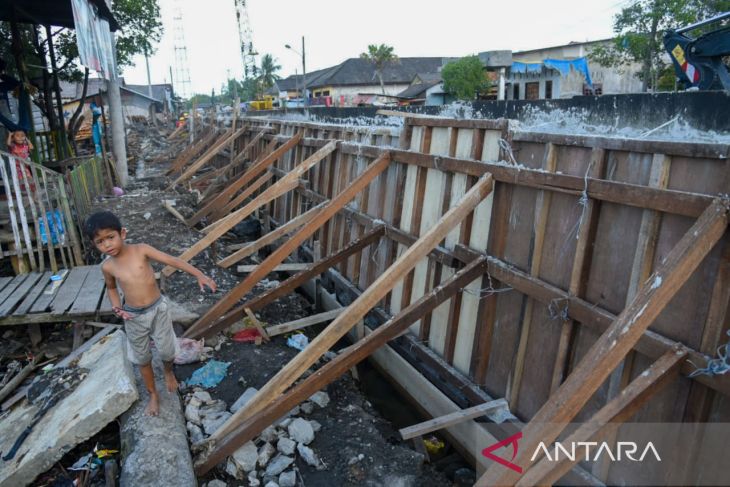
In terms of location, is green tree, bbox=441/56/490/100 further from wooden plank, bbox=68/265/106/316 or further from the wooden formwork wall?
wooden plank, bbox=68/265/106/316

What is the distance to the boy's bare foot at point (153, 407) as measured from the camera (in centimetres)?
356

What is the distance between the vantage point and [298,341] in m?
5.42

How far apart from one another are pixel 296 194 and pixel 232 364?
3949mm

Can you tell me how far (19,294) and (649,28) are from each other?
23.1m

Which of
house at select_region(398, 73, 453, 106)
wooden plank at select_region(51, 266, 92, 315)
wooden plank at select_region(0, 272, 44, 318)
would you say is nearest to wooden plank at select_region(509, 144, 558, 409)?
wooden plank at select_region(51, 266, 92, 315)

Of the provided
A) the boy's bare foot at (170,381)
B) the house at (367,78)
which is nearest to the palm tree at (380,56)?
the house at (367,78)

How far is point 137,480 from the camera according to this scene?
2.98m

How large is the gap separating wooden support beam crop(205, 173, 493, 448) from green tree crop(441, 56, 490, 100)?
85.8 feet

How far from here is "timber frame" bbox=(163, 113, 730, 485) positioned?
222 centimetres

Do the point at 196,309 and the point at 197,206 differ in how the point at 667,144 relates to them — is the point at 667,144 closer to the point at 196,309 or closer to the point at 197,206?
the point at 196,309

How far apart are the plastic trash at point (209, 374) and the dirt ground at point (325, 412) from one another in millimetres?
62

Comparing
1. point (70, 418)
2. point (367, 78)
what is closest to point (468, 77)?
point (367, 78)

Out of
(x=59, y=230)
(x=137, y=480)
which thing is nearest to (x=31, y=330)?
(x=59, y=230)

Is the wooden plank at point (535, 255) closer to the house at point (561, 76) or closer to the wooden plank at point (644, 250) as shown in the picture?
the wooden plank at point (644, 250)
